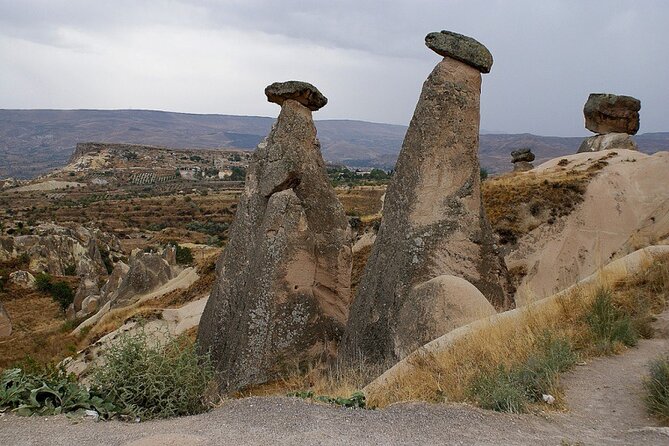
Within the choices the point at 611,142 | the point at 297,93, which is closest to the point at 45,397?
the point at 297,93

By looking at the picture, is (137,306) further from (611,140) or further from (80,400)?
(611,140)

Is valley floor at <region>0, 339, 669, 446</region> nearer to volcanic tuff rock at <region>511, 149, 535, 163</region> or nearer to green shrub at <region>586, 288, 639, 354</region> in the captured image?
green shrub at <region>586, 288, 639, 354</region>

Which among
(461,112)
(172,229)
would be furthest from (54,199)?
(461,112)

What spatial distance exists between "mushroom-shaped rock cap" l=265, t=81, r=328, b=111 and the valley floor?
19.6ft

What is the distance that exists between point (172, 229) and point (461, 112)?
49763mm

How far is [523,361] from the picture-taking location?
5.23 meters

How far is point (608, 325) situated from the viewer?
234 inches

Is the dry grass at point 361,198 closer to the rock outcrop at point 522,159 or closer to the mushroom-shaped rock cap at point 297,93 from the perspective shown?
the rock outcrop at point 522,159

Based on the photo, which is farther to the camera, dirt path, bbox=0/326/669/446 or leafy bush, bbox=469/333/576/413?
leafy bush, bbox=469/333/576/413

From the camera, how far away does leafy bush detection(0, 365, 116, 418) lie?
15.2 feet

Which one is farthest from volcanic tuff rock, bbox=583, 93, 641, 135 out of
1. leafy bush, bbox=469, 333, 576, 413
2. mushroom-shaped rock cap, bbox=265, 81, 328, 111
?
leafy bush, bbox=469, 333, 576, 413

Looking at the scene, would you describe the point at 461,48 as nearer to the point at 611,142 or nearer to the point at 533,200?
the point at 533,200

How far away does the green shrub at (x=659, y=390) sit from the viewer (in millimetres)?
4102

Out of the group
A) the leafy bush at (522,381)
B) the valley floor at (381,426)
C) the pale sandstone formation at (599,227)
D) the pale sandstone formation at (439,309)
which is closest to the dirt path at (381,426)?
the valley floor at (381,426)
